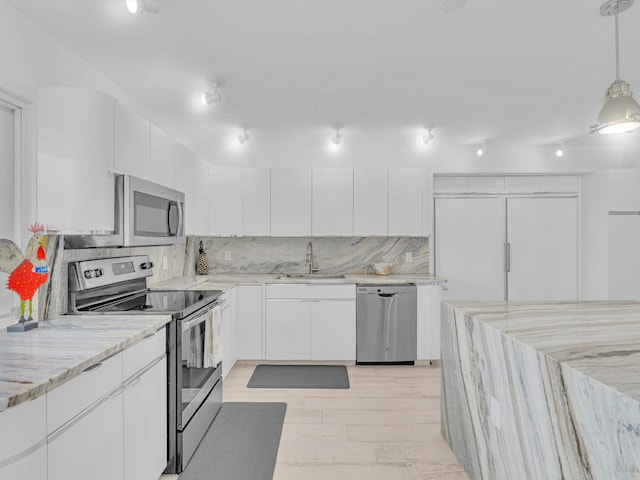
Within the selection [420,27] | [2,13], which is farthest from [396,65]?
[2,13]

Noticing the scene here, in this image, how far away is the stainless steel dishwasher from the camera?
13.9 ft

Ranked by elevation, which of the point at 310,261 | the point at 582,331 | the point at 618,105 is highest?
the point at 618,105

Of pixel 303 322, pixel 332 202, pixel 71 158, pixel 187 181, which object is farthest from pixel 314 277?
pixel 71 158

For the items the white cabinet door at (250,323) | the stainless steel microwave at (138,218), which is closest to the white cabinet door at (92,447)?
the stainless steel microwave at (138,218)

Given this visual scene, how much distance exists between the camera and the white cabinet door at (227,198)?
4.56m

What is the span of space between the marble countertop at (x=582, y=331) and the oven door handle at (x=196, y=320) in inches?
60.5

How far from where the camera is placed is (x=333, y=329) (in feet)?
14.0

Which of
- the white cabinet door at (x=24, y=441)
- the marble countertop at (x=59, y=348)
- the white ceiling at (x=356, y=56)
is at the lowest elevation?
the white cabinet door at (x=24, y=441)

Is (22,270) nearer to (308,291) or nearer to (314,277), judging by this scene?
(308,291)

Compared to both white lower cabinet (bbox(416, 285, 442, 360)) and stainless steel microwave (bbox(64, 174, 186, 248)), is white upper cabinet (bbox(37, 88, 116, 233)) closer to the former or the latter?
stainless steel microwave (bbox(64, 174, 186, 248))

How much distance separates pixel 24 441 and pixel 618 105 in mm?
2732

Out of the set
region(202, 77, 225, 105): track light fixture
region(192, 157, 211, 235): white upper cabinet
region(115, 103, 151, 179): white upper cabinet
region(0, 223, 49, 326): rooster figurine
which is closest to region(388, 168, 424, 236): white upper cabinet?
region(192, 157, 211, 235): white upper cabinet

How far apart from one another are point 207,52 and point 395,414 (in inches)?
109

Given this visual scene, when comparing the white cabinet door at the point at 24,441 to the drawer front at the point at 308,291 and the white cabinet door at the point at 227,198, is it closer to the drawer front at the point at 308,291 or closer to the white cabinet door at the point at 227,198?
the drawer front at the point at 308,291
